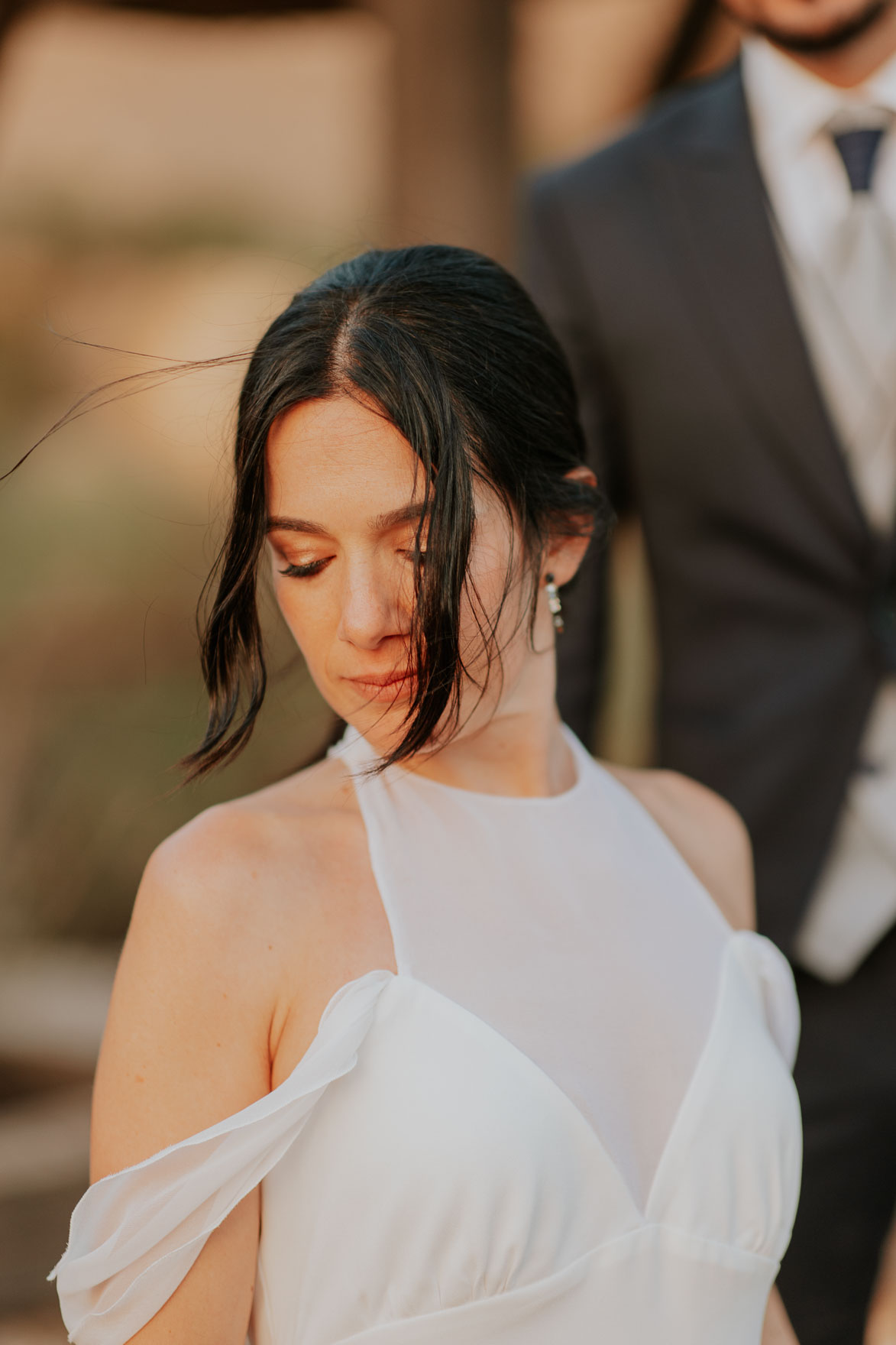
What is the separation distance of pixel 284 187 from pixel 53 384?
983mm

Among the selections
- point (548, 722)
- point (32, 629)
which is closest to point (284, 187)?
point (32, 629)

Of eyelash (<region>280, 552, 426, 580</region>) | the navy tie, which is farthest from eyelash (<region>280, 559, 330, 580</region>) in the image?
the navy tie

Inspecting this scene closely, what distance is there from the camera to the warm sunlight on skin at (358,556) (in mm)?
1119

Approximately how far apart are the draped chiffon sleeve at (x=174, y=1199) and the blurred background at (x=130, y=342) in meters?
2.17

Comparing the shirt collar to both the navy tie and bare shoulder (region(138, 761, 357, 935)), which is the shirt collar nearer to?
the navy tie

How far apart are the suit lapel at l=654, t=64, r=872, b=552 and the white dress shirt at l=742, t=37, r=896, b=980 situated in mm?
35

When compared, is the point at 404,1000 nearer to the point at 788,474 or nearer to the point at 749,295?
the point at 788,474

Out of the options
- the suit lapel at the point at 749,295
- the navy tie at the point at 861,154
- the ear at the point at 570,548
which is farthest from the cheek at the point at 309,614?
the navy tie at the point at 861,154

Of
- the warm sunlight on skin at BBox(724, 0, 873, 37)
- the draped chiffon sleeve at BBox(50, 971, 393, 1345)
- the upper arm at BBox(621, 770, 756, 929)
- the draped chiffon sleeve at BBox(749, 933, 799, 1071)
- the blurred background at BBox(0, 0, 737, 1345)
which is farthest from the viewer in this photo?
the blurred background at BBox(0, 0, 737, 1345)

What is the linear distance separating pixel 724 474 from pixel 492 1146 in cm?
115

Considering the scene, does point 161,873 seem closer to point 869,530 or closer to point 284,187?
point 869,530

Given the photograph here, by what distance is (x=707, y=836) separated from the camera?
163 centimetres

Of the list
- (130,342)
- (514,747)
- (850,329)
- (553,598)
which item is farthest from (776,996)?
(130,342)

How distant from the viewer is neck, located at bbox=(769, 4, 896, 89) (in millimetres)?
1851
